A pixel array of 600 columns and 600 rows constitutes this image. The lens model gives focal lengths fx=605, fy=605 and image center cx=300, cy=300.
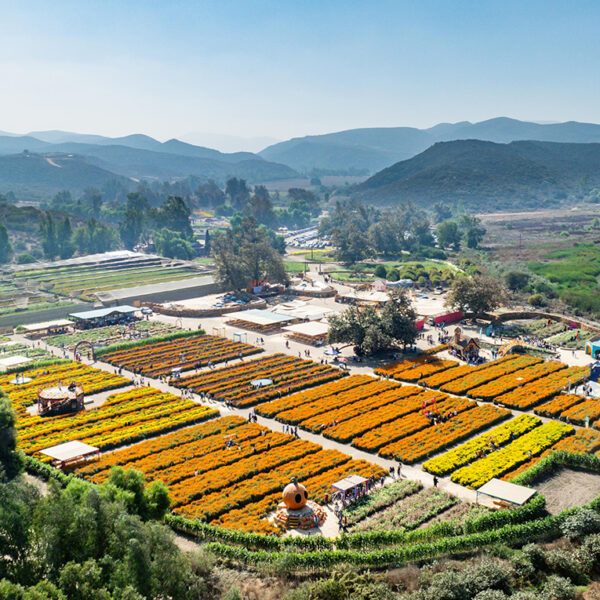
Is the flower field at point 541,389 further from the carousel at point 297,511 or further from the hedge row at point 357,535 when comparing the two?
the carousel at point 297,511

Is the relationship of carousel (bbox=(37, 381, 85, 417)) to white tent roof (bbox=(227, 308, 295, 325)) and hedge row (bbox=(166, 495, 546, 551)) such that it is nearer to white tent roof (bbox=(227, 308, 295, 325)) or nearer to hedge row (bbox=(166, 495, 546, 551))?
hedge row (bbox=(166, 495, 546, 551))

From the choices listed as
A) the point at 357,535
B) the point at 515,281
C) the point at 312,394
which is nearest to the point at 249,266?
the point at 515,281


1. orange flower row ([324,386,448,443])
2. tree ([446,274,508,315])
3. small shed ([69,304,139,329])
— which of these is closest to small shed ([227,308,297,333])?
small shed ([69,304,139,329])

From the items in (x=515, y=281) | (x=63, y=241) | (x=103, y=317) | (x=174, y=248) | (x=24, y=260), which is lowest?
(x=103, y=317)

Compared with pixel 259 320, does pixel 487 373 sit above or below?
below

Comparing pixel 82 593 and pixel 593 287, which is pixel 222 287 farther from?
pixel 82 593

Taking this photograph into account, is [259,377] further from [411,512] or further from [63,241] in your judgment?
[63,241]

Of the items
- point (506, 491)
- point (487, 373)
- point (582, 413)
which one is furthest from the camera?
point (487, 373)
